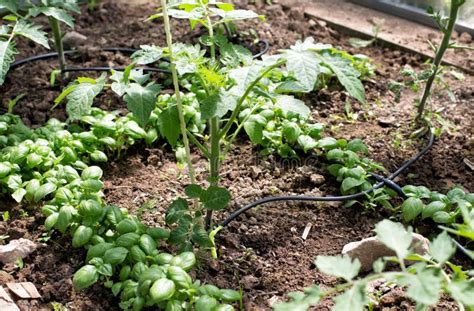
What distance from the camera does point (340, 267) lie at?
1.27 m

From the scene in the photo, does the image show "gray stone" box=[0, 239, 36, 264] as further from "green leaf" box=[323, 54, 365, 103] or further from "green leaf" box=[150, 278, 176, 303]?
"green leaf" box=[323, 54, 365, 103]

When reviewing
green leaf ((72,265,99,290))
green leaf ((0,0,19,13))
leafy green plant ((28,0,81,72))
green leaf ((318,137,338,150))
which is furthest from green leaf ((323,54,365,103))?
green leaf ((0,0,19,13))

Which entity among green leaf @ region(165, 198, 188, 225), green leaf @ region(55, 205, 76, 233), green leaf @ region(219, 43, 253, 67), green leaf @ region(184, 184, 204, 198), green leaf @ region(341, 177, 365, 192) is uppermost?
green leaf @ region(219, 43, 253, 67)

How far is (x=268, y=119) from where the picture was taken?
274 centimetres

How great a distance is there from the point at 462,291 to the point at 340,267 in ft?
0.80

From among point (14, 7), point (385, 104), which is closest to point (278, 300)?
point (385, 104)

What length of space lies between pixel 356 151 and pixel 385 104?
24.6 inches

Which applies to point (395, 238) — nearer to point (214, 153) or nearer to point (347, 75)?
point (347, 75)

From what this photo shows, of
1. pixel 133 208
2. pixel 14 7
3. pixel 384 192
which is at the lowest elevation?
pixel 133 208

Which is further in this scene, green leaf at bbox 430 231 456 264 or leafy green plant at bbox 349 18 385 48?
leafy green plant at bbox 349 18 385 48

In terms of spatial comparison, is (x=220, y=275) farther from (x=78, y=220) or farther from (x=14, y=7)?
(x=14, y=7)

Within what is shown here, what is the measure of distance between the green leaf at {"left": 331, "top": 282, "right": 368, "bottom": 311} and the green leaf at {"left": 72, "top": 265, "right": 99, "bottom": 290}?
980 millimetres

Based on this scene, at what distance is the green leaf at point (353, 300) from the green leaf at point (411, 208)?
110 cm

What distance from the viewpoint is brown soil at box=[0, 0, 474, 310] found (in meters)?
2.11
